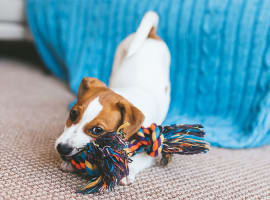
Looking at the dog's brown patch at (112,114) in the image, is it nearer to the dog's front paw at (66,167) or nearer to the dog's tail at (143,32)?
the dog's front paw at (66,167)

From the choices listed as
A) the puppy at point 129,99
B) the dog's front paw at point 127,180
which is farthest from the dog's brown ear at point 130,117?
the dog's front paw at point 127,180

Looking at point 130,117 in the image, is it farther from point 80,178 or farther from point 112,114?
point 80,178

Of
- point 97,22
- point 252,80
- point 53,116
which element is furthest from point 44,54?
point 252,80

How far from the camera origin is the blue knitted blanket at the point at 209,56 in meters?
1.42

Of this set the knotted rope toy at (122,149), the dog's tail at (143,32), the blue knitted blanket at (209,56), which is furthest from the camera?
the blue knitted blanket at (209,56)

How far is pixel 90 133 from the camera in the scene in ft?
2.73

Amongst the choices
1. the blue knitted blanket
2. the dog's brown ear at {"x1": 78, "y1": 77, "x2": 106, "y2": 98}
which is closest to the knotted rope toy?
the dog's brown ear at {"x1": 78, "y1": 77, "x2": 106, "y2": 98}

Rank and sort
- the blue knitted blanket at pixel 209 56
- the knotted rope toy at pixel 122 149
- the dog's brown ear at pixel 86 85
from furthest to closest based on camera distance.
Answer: the blue knitted blanket at pixel 209 56 < the dog's brown ear at pixel 86 85 < the knotted rope toy at pixel 122 149

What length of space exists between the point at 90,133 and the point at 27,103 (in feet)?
2.72

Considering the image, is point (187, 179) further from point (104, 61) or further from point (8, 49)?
point (8, 49)

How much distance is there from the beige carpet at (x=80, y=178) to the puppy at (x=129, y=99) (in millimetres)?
58

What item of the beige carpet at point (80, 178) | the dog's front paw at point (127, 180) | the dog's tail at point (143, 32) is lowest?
the beige carpet at point (80, 178)

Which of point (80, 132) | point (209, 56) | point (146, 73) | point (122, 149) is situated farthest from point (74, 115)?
point (209, 56)

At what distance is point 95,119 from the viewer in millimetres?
829
